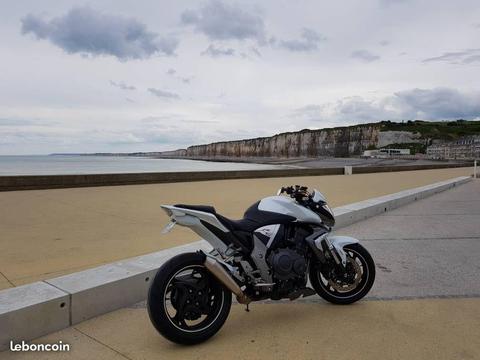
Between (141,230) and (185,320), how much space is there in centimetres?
387

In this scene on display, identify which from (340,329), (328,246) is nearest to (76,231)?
(328,246)

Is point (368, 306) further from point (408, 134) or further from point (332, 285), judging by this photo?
point (408, 134)

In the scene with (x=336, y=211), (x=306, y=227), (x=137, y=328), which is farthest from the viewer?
(x=336, y=211)

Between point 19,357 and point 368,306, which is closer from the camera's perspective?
point 19,357

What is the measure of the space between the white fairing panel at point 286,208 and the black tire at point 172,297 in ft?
Answer: 2.29

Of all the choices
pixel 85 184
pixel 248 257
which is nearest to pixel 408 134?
pixel 85 184

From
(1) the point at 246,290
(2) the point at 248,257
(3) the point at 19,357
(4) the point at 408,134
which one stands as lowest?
(3) the point at 19,357

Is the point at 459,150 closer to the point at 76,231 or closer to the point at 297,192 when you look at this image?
the point at 76,231

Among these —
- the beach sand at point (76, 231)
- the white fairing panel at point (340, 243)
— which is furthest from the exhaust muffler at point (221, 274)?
the beach sand at point (76, 231)

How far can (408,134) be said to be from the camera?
150m

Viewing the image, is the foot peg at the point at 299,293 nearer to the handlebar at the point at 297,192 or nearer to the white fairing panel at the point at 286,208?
the white fairing panel at the point at 286,208

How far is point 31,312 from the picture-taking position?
3117 millimetres

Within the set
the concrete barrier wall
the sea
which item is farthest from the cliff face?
the concrete barrier wall
